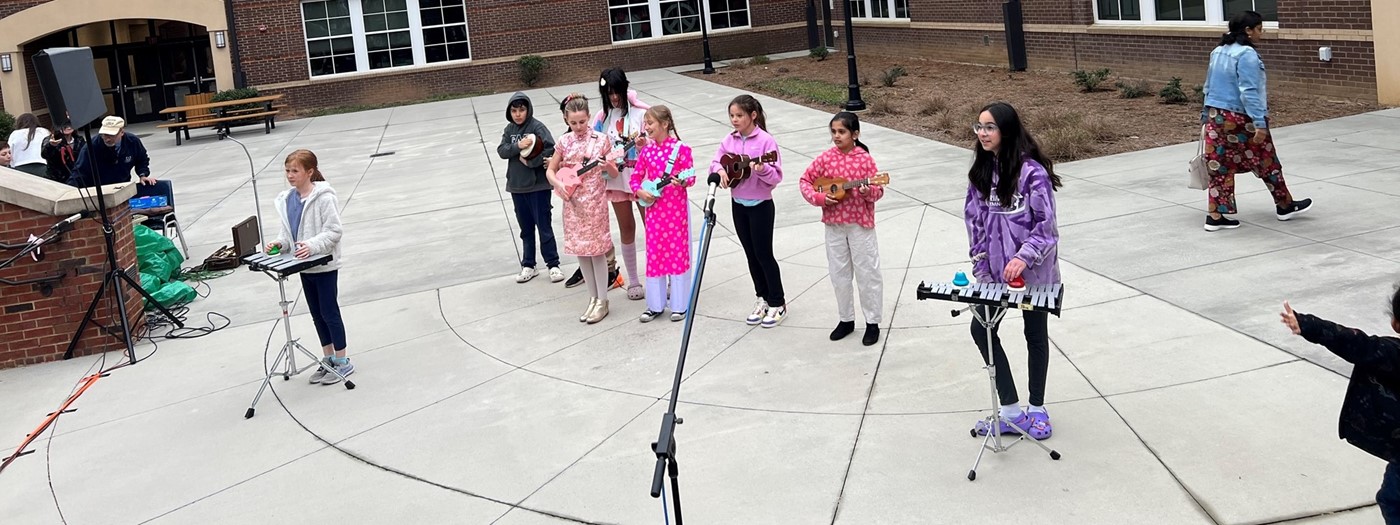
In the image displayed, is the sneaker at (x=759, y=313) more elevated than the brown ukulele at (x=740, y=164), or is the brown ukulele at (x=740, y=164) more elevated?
the brown ukulele at (x=740, y=164)

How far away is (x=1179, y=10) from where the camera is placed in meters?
18.3

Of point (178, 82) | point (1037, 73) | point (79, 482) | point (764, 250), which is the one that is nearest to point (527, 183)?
point (764, 250)

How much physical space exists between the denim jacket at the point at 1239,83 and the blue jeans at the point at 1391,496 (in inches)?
208

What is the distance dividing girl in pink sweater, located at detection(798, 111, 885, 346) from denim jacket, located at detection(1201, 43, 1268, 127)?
344 cm

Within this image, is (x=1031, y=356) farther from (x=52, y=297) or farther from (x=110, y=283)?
(x=52, y=297)

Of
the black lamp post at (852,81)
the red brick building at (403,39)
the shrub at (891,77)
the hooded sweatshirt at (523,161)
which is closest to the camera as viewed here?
the hooded sweatshirt at (523,161)

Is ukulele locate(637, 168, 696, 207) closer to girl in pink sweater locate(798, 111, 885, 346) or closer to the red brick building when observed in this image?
girl in pink sweater locate(798, 111, 885, 346)

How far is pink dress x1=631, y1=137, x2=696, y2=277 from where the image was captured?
314 inches

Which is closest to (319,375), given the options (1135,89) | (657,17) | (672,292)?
(672,292)

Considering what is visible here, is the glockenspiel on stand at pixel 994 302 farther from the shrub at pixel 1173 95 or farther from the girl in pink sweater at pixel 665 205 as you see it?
the shrub at pixel 1173 95

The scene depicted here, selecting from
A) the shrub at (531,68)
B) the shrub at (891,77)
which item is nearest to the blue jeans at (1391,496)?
the shrub at (891,77)

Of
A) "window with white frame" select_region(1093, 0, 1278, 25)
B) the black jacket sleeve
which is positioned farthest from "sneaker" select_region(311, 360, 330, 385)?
"window with white frame" select_region(1093, 0, 1278, 25)

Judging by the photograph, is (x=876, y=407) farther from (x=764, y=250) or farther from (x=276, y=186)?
(x=276, y=186)

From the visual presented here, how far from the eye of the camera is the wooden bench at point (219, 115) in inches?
945
